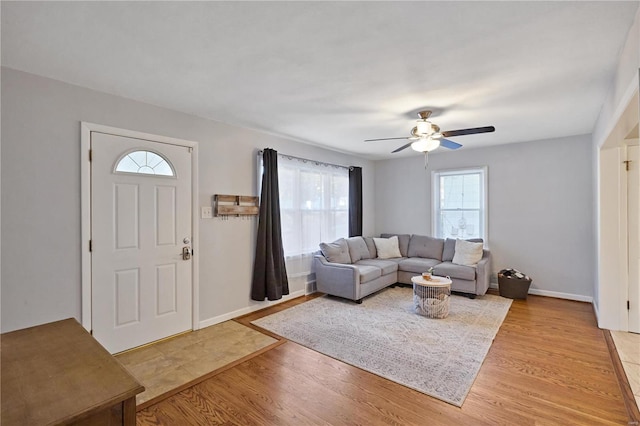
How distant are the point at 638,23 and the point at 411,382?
266 cm

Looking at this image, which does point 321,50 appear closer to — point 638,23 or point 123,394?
point 638,23

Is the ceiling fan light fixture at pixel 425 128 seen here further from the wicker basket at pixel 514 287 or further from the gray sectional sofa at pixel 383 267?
the wicker basket at pixel 514 287

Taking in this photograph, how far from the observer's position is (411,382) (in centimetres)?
239

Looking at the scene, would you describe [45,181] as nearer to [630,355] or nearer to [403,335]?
[403,335]

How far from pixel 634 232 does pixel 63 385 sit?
4.78 metres

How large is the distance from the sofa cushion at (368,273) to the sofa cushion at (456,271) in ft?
3.03

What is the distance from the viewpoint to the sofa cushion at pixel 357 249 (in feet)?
17.0

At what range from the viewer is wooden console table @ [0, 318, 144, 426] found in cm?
94

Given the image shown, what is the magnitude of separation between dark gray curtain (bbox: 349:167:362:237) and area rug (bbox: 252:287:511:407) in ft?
5.05

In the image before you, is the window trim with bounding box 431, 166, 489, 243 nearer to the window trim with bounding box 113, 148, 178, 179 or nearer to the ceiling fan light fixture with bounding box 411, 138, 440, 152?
the ceiling fan light fixture with bounding box 411, 138, 440, 152

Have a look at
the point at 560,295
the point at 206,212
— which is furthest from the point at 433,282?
the point at 206,212

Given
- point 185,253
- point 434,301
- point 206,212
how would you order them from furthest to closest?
point 434,301
point 206,212
point 185,253

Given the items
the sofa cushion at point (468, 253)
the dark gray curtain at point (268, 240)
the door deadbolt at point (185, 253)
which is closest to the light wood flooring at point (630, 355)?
the sofa cushion at point (468, 253)

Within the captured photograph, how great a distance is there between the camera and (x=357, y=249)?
5.32m
